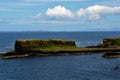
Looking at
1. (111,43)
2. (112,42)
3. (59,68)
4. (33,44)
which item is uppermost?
(33,44)

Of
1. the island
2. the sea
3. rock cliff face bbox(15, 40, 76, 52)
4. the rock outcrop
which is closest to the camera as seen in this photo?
the sea

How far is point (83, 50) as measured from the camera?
134500 millimetres

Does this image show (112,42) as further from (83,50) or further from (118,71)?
(118,71)

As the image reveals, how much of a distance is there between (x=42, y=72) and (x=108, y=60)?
28940mm

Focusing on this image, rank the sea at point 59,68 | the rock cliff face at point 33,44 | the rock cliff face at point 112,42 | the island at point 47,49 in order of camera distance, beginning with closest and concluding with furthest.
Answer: the sea at point 59,68 < the island at point 47,49 < the rock cliff face at point 33,44 < the rock cliff face at point 112,42

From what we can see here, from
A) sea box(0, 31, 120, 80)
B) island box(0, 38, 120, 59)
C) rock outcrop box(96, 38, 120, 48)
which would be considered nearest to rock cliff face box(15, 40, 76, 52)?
island box(0, 38, 120, 59)

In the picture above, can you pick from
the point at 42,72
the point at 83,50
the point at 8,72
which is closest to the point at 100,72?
the point at 42,72

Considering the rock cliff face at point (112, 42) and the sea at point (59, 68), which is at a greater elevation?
the rock cliff face at point (112, 42)

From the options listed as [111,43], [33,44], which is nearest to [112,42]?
[111,43]

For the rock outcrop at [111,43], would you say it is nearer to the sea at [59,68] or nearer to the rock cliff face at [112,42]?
the rock cliff face at [112,42]

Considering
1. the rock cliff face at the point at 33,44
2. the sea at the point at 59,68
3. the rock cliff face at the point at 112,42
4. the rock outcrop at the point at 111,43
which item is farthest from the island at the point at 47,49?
the sea at the point at 59,68

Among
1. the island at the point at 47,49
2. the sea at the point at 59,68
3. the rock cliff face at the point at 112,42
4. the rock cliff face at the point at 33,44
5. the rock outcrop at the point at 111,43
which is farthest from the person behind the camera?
the rock cliff face at the point at 112,42

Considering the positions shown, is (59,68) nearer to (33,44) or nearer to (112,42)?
(33,44)

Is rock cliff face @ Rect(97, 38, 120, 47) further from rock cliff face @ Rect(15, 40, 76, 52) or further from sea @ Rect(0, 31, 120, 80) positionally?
sea @ Rect(0, 31, 120, 80)
